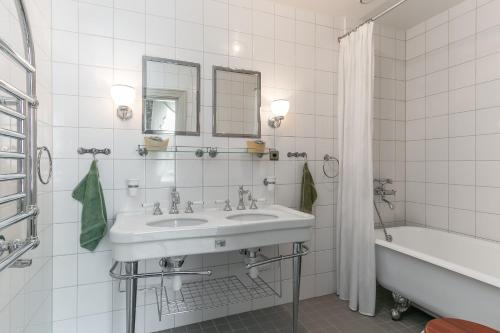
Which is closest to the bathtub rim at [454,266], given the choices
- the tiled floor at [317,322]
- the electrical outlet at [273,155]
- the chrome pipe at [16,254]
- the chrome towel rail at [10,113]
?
the tiled floor at [317,322]

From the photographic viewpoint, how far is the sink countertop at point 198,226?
1.41 m

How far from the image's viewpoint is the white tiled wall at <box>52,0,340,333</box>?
1.79 m

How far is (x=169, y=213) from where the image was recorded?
1966 millimetres

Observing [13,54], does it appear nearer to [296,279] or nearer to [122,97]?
[122,97]

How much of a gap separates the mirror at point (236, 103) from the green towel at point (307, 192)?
0.53m

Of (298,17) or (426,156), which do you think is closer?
(298,17)

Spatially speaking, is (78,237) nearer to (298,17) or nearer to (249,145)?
(249,145)

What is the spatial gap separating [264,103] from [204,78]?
0.52 meters

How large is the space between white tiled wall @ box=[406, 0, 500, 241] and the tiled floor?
3.13 feet

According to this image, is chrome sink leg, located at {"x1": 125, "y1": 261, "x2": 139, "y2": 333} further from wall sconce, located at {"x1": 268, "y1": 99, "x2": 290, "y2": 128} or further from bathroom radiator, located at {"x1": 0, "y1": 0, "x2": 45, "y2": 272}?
wall sconce, located at {"x1": 268, "y1": 99, "x2": 290, "y2": 128}

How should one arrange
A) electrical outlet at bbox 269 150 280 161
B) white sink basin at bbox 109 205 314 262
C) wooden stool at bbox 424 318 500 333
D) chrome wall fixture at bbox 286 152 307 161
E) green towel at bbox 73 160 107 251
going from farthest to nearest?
chrome wall fixture at bbox 286 152 307 161
electrical outlet at bbox 269 150 280 161
green towel at bbox 73 160 107 251
white sink basin at bbox 109 205 314 262
wooden stool at bbox 424 318 500 333

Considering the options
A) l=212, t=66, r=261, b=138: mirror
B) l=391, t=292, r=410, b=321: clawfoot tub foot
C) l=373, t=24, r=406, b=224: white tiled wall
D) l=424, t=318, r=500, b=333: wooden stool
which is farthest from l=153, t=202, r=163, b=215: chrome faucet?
l=373, t=24, r=406, b=224: white tiled wall

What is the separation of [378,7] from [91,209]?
277cm

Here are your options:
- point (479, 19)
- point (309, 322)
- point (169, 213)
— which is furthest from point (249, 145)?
point (479, 19)
